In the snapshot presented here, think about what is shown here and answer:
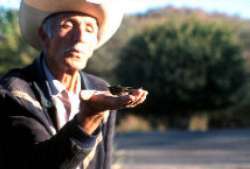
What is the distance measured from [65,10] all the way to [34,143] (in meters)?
0.47

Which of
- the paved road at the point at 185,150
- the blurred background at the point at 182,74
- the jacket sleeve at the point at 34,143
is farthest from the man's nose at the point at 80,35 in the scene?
the blurred background at the point at 182,74

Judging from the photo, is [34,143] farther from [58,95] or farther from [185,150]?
[185,150]

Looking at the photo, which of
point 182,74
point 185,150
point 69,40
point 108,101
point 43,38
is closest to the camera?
point 108,101

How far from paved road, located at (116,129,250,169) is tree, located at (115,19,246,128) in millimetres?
2852

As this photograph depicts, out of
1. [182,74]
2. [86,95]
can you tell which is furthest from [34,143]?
[182,74]

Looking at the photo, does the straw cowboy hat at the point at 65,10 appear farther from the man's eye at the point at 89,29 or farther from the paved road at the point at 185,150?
the paved road at the point at 185,150

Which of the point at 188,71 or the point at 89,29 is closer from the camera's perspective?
the point at 89,29

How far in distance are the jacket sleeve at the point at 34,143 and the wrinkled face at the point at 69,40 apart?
193mm

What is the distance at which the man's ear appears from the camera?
269 centimetres

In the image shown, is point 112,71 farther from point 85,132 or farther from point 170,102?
point 85,132

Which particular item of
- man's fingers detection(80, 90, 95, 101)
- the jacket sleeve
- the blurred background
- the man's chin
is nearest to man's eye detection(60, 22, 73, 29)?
the man's chin

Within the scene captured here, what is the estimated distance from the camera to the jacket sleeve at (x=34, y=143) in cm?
227

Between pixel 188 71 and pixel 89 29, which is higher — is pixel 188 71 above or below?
below

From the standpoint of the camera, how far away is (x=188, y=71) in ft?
86.2
